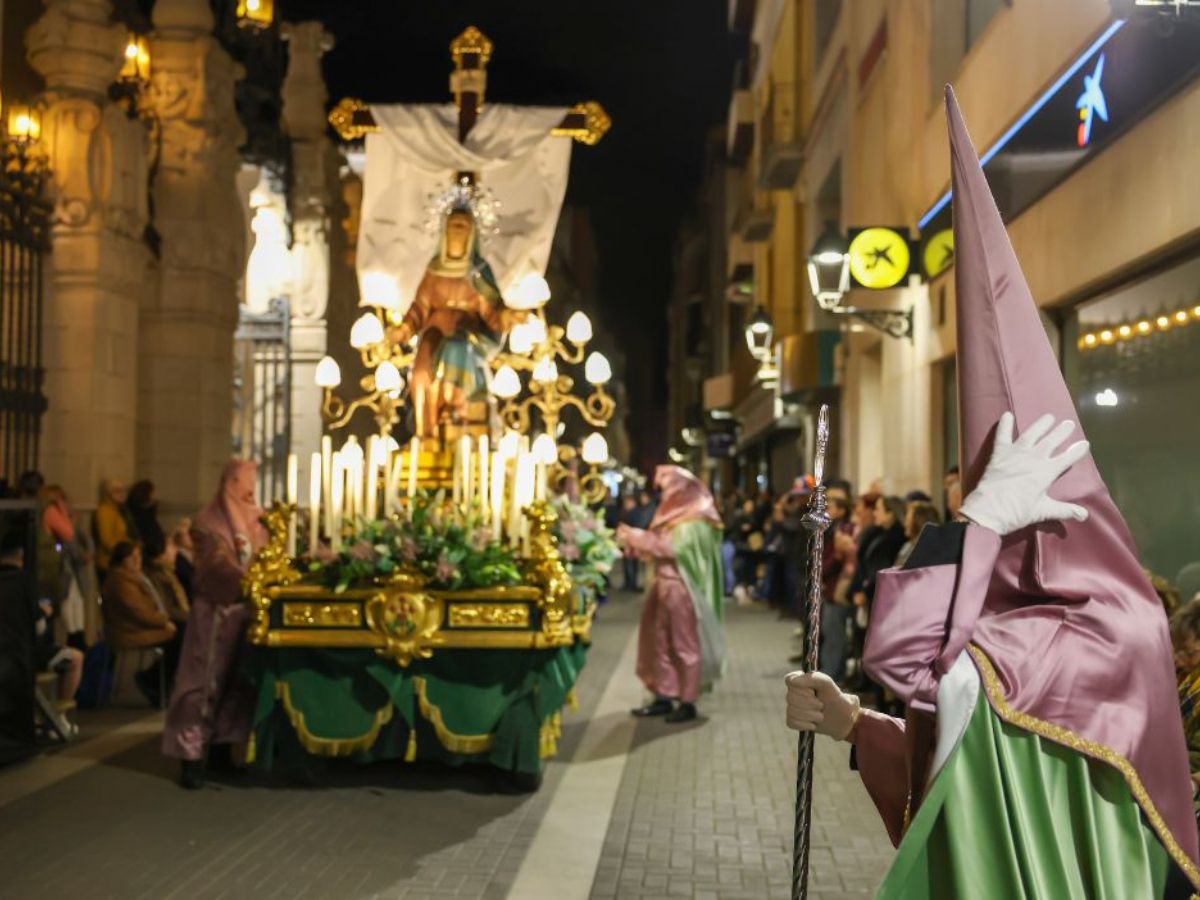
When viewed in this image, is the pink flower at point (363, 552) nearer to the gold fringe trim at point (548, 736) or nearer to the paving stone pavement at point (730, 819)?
the gold fringe trim at point (548, 736)

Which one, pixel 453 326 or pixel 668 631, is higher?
pixel 453 326

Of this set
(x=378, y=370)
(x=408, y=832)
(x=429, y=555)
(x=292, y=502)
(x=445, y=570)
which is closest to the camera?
(x=408, y=832)

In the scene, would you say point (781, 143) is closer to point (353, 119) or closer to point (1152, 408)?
point (353, 119)

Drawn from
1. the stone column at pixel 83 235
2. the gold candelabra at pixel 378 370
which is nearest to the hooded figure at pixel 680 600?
the gold candelabra at pixel 378 370

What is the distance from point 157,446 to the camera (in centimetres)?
1669

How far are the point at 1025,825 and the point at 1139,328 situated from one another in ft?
20.2

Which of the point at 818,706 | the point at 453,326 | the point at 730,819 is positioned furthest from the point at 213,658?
the point at 818,706

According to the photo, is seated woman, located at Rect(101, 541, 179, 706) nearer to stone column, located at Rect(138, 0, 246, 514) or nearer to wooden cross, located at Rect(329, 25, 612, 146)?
wooden cross, located at Rect(329, 25, 612, 146)

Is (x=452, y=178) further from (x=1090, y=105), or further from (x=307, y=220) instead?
(x=307, y=220)

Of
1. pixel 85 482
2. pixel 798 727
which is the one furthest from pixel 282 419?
pixel 798 727

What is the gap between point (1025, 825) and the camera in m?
3.06

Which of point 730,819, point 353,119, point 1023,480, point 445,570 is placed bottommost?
point 730,819

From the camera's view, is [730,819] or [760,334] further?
[760,334]

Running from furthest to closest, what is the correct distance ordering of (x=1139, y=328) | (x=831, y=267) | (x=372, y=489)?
1. (x=831, y=267)
2. (x=372, y=489)
3. (x=1139, y=328)
